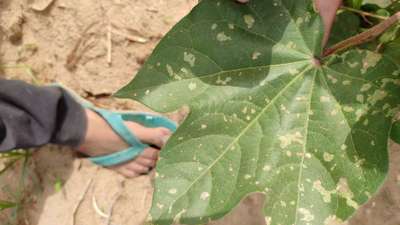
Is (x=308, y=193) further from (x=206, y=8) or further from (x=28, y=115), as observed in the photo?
(x=28, y=115)

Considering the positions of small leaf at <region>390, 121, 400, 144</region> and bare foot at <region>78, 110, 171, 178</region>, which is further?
bare foot at <region>78, 110, 171, 178</region>

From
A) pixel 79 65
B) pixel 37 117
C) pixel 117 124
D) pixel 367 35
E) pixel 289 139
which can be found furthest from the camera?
pixel 79 65

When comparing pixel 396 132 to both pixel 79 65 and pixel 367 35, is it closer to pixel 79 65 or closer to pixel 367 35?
pixel 367 35

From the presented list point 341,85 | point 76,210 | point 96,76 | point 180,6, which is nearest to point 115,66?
point 96,76

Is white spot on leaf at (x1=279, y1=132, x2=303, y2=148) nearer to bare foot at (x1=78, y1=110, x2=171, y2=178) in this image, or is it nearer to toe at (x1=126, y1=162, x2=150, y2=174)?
bare foot at (x1=78, y1=110, x2=171, y2=178)

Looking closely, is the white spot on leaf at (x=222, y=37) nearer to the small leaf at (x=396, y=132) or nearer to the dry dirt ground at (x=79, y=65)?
the small leaf at (x=396, y=132)

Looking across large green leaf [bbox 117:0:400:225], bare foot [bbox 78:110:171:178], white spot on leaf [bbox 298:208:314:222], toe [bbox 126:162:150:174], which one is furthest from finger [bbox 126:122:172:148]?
white spot on leaf [bbox 298:208:314:222]

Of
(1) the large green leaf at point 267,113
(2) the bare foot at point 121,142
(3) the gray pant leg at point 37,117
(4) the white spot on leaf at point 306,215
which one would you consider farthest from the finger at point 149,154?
(4) the white spot on leaf at point 306,215

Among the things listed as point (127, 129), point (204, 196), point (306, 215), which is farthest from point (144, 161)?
point (306, 215)
